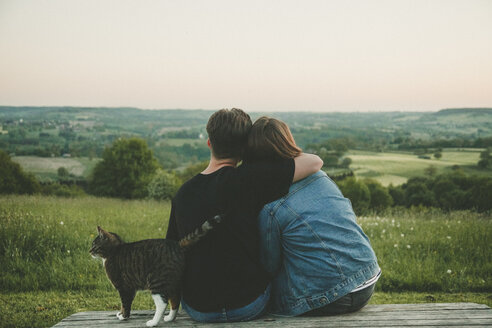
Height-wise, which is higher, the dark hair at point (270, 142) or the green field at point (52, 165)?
the dark hair at point (270, 142)

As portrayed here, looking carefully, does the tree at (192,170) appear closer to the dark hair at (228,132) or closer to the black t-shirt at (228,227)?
the dark hair at (228,132)

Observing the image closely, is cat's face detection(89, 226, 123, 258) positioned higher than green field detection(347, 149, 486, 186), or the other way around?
cat's face detection(89, 226, 123, 258)

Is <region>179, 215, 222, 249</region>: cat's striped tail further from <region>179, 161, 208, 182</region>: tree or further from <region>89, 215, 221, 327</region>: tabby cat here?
<region>179, 161, 208, 182</region>: tree

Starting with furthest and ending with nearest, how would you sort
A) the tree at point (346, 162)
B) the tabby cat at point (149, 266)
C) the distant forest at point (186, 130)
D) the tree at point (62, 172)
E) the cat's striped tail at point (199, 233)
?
the tree at point (346, 162)
the tree at point (62, 172)
the distant forest at point (186, 130)
the tabby cat at point (149, 266)
the cat's striped tail at point (199, 233)

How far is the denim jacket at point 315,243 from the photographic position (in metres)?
2.91

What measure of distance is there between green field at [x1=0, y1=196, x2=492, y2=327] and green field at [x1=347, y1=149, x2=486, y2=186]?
38121 mm

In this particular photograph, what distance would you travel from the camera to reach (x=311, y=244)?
2.92 metres

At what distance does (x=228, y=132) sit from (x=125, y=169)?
50741 mm

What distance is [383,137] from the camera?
53.9m

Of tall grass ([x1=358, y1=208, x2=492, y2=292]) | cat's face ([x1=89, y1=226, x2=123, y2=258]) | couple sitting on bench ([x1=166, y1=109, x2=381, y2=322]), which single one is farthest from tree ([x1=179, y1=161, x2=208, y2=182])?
couple sitting on bench ([x1=166, y1=109, x2=381, y2=322])

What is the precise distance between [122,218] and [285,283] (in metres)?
7.76

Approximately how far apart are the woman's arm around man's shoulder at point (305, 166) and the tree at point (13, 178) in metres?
43.4

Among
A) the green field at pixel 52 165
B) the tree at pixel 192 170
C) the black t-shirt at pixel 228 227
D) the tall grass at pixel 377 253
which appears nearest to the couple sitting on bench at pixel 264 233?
the black t-shirt at pixel 228 227

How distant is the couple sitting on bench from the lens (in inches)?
113
